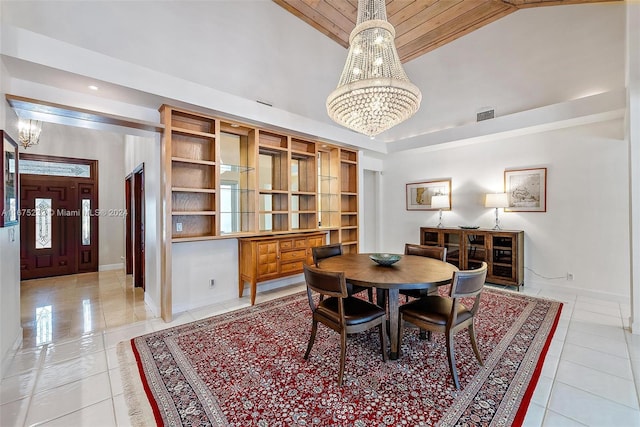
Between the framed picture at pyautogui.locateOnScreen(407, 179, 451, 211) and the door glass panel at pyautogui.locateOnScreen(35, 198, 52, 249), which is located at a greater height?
the framed picture at pyautogui.locateOnScreen(407, 179, 451, 211)

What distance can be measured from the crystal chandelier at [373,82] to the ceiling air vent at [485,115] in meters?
2.80

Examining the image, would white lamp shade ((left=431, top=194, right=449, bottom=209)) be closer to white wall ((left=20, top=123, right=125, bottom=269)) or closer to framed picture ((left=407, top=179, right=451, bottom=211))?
framed picture ((left=407, top=179, right=451, bottom=211))

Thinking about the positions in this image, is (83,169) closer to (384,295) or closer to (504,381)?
(384,295)

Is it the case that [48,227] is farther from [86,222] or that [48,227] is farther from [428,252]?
[428,252]

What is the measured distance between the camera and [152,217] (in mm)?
3734

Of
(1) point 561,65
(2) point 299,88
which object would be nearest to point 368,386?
(2) point 299,88

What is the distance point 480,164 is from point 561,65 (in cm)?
177

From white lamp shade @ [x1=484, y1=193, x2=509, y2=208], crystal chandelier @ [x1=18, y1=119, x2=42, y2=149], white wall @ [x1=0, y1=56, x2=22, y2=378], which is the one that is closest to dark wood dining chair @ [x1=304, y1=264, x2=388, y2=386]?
white wall @ [x1=0, y1=56, x2=22, y2=378]

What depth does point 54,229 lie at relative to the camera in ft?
18.7

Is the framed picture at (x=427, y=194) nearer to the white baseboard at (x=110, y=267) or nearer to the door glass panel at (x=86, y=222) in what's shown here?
the white baseboard at (x=110, y=267)

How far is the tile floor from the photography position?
1.78 meters

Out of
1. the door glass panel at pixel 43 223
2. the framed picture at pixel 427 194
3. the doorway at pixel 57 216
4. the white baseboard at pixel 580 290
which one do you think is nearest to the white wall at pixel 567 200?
the white baseboard at pixel 580 290

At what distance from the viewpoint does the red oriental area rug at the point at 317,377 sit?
1.76 m

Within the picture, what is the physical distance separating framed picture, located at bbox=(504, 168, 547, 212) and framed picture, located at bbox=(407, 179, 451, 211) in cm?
101
